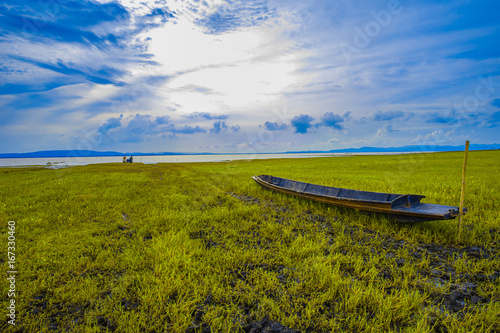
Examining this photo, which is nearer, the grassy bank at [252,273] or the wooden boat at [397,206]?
the grassy bank at [252,273]

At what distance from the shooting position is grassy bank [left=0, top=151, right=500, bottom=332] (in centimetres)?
371

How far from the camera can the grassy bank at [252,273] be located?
3705 millimetres

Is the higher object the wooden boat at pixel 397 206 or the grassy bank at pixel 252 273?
the wooden boat at pixel 397 206

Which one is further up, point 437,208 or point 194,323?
point 437,208

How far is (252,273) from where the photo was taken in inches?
201

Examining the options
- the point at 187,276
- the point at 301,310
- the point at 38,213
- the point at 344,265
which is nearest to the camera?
the point at 301,310

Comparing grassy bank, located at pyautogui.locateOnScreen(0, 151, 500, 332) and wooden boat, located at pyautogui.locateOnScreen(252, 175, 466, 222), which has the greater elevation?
wooden boat, located at pyautogui.locateOnScreen(252, 175, 466, 222)

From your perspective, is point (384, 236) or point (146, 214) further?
point (146, 214)

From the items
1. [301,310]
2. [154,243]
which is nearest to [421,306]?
[301,310]

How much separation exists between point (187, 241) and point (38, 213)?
744cm

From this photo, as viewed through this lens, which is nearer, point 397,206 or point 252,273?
point 252,273

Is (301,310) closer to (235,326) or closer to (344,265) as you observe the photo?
(235,326)

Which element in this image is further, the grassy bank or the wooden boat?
the wooden boat

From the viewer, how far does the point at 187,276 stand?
489 centimetres
